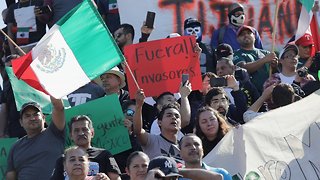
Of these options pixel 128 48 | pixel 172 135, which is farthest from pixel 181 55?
pixel 172 135

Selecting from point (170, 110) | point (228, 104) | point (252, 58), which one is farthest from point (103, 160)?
point (252, 58)

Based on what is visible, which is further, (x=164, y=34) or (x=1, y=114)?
(x=164, y=34)

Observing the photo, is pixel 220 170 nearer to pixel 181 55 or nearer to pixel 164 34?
pixel 181 55

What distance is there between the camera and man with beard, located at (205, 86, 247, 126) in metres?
12.0

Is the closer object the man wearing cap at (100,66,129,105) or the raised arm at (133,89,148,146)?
the raised arm at (133,89,148,146)

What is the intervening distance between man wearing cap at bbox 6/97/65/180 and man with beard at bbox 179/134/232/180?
5.07 feet

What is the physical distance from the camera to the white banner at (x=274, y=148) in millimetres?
10727

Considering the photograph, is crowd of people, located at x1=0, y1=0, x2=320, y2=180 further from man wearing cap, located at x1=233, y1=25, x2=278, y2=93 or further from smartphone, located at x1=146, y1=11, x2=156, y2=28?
smartphone, located at x1=146, y1=11, x2=156, y2=28

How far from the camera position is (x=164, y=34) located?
1566 cm

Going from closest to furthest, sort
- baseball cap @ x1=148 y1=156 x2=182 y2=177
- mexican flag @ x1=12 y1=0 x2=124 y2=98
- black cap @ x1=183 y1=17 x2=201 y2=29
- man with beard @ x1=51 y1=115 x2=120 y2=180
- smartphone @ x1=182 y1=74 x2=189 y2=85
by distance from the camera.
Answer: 1. baseball cap @ x1=148 y1=156 x2=182 y2=177
2. man with beard @ x1=51 y1=115 x2=120 y2=180
3. mexican flag @ x1=12 y1=0 x2=124 y2=98
4. smartphone @ x1=182 y1=74 x2=189 y2=85
5. black cap @ x1=183 y1=17 x2=201 y2=29

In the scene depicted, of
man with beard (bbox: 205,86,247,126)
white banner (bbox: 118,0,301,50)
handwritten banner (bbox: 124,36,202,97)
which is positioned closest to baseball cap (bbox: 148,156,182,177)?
man with beard (bbox: 205,86,247,126)

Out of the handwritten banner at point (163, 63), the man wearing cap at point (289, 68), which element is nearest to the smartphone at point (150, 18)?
the handwritten banner at point (163, 63)

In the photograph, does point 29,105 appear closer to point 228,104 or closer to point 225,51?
point 228,104

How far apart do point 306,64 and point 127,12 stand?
2493 mm
